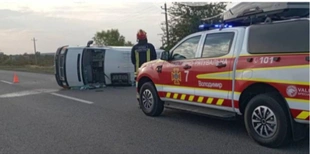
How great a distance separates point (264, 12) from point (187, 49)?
1.54 m

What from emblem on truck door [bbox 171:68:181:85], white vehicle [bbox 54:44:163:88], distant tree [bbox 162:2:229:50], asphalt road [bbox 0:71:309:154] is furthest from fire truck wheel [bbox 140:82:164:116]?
distant tree [bbox 162:2:229:50]

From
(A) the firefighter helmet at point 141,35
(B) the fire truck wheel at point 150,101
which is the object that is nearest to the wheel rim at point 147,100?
(B) the fire truck wheel at point 150,101

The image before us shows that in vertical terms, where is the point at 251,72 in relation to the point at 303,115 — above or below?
above

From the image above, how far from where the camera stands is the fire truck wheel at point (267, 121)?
4320mm

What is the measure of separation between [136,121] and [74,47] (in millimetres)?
6991

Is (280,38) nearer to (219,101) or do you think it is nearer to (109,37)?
(219,101)

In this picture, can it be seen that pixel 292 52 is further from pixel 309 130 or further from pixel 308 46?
pixel 309 130

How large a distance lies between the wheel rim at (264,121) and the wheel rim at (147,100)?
261 centimetres

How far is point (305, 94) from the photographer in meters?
3.98

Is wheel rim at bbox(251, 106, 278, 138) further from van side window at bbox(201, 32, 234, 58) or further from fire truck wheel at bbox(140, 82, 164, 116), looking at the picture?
fire truck wheel at bbox(140, 82, 164, 116)

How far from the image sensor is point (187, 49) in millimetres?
6012

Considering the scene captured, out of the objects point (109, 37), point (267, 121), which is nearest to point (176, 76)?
point (267, 121)

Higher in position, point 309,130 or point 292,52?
point 292,52

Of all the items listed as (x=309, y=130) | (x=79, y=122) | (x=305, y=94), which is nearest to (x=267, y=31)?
(x=305, y=94)
